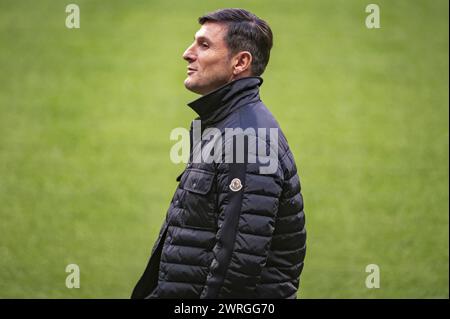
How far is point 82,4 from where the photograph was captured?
27.1 ft

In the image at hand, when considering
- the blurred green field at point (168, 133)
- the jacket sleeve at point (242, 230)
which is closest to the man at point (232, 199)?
the jacket sleeve at point (242, 230)

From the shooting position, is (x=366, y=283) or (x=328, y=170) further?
(x=328, y=170)

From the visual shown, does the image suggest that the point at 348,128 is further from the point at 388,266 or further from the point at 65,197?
the point at 65,197

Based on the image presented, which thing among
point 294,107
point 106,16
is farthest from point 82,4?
point 294,107

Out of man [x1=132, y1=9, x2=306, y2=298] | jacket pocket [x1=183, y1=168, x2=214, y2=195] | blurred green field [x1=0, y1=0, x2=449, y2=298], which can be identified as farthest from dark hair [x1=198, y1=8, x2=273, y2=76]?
blurred green field [x1=0, y1=0, x2=449, y2=298]

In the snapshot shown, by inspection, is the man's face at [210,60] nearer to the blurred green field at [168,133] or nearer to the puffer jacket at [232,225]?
the puffer jacket at [232,225]

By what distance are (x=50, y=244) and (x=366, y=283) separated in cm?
255

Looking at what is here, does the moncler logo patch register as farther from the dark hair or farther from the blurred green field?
the blurred green field

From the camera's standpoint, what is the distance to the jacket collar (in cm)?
229

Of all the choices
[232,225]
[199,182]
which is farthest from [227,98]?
[232,225]

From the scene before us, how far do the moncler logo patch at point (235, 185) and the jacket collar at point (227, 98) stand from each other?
273 mm

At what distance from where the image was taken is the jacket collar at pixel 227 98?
7.51 ft

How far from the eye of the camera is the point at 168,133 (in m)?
7.40

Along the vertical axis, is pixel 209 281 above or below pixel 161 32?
below
